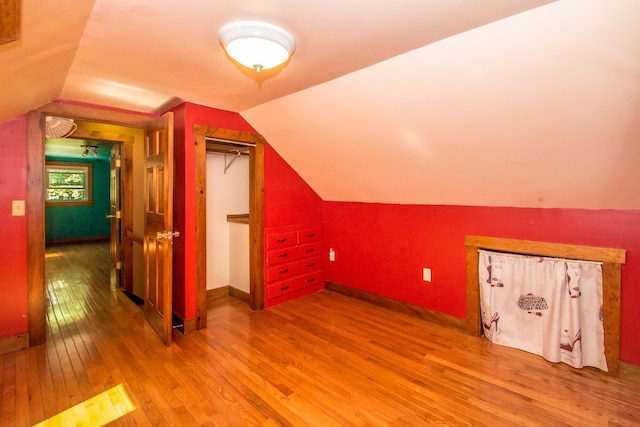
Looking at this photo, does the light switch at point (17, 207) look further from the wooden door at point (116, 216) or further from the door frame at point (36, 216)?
the wooden door at point (116, 216)

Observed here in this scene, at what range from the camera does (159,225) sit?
2842 millimetres

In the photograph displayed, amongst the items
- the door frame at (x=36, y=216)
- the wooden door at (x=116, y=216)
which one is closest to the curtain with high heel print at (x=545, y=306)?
the door frame at (x=36, y=216)

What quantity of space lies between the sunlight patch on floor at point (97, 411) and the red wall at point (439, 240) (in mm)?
2586

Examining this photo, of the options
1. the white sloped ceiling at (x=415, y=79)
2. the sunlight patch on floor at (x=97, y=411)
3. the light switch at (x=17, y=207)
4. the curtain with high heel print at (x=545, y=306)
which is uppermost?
the white sloped ceiling at (x=415, y=79)

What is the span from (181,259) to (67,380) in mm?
1179

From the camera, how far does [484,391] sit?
→ 6.75 ft

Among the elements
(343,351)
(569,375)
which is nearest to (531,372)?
(569,375)

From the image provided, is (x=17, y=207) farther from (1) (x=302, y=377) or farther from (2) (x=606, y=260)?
(2) (x=606, y=260)

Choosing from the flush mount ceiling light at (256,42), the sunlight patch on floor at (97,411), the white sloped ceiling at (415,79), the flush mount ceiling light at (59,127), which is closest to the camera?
the white sloped ceiling at (415,79)

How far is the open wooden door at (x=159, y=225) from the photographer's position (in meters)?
2.66

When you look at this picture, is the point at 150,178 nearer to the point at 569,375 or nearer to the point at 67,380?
the point at 67,380

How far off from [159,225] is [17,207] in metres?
1.08

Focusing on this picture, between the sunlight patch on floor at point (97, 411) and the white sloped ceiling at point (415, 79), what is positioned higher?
the white sloped ceiling at point (415, 79)

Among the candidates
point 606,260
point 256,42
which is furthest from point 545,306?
point 256,42
